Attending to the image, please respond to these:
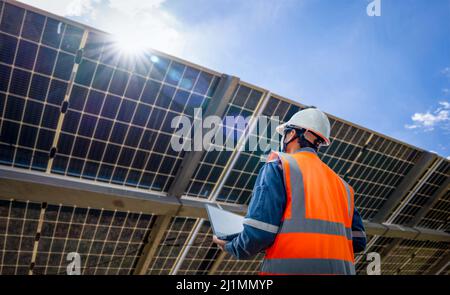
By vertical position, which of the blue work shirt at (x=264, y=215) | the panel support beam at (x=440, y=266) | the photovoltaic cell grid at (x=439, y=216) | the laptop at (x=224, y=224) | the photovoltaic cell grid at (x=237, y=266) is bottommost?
the photovoltaic cell grid at (x=237, y=266)

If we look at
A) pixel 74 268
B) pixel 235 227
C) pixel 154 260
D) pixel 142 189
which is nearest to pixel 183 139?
pixel 142 189

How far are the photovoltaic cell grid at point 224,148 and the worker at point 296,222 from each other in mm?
6656

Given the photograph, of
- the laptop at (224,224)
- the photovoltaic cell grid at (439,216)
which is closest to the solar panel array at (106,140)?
the laptop at (224,224)

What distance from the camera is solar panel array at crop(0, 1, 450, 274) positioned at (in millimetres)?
7383

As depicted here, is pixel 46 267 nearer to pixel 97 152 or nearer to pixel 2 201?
pixel 2 201

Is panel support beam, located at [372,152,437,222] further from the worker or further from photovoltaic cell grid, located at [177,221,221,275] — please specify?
the worker

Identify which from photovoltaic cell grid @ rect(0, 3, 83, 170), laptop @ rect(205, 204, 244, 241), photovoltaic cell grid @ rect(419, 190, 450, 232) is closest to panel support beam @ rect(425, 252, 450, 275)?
photovoltaic cell grid @ rect(419, 190, 450, 232)

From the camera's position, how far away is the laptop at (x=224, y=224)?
3012 millimetres

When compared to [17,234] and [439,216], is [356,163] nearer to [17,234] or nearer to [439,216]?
[439,216]

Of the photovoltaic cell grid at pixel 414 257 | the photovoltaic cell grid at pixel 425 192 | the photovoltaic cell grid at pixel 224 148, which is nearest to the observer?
the photovoltaic cell grid at pixel 224 148

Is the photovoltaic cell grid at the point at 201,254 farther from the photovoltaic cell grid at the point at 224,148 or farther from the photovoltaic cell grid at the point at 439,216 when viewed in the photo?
the photovoltaic cell grid at the point at 439,216

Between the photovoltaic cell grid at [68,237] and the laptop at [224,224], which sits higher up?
the laptop at [224,224]

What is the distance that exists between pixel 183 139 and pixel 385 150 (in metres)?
8.33

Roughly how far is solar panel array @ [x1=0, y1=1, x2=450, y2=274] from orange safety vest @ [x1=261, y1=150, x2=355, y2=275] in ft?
21.2
